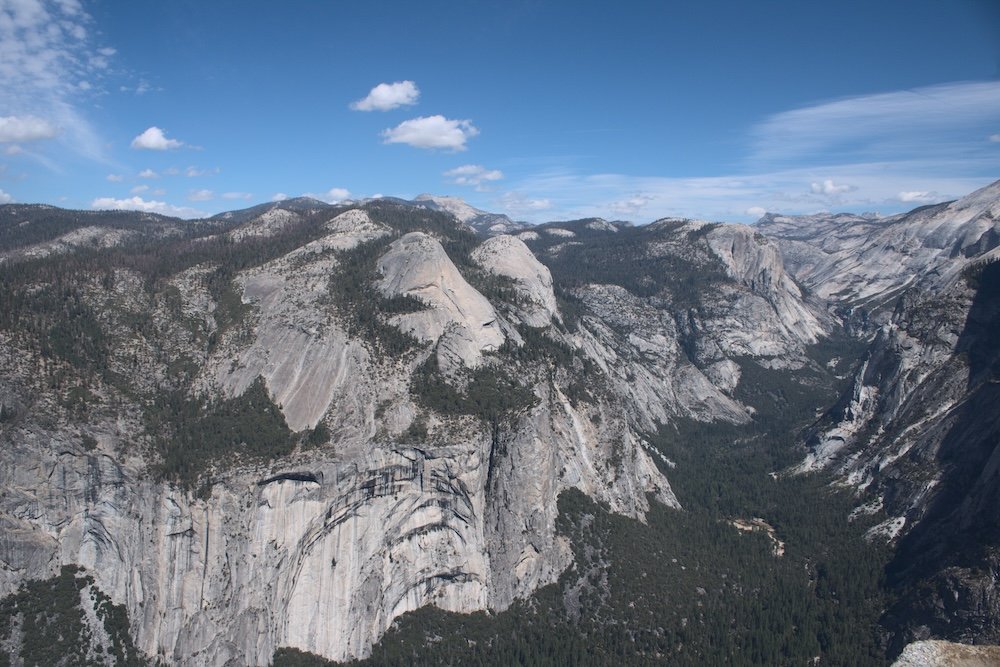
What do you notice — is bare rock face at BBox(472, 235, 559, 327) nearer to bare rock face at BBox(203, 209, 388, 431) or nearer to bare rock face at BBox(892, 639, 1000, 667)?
bare rock face at BBox(203, 209, 388, 431)

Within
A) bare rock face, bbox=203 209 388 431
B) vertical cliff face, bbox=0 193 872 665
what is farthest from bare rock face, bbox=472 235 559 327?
bare rock face, bbox=203 209 388 431

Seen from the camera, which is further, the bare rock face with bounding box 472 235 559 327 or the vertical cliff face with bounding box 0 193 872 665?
the bare rock face with bounding box 472 235 559 327

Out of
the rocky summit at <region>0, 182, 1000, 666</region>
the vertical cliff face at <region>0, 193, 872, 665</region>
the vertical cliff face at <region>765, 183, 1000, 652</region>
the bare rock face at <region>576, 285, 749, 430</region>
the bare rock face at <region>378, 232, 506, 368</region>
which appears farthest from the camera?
the bare rock face at <region>576, 285, 749, 430</region>

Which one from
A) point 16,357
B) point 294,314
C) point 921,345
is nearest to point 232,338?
point 294,314

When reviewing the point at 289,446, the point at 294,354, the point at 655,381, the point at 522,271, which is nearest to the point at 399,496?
the point at 289,446

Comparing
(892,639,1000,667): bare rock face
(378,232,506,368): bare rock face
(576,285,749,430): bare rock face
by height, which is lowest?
(576,285,749,430): bare rock face

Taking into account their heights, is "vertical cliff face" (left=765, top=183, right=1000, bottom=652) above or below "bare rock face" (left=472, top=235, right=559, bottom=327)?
below
